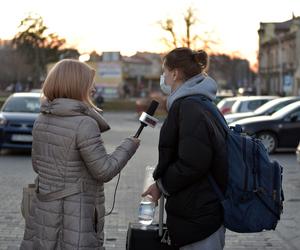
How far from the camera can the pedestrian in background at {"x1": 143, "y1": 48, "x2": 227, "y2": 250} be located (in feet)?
10.8

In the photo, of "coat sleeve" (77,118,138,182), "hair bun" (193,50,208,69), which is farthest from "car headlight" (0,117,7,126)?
"hair bun" (193,50,208,69)

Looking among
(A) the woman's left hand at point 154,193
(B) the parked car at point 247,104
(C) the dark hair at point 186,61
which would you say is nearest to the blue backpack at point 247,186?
(C) the dark hair at point 186,61

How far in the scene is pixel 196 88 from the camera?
11.2ft

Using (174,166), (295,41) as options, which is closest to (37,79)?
(295,41)

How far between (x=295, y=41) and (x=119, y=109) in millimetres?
31363

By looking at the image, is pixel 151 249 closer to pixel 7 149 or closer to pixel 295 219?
pixel 295 219

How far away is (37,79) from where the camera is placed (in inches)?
2719

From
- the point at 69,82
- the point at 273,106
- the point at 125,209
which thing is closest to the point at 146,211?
the point at 69,82

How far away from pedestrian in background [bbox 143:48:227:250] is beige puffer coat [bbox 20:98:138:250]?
398 mm

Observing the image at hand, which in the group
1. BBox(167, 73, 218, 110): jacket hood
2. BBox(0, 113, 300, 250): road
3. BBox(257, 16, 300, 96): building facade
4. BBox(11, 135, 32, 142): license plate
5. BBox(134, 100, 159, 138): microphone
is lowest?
BBox(0, 113, 300, 250): road

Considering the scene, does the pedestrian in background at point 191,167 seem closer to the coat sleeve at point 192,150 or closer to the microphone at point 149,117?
the coat sleeve at point 192,150

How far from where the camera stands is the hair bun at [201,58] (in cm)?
351

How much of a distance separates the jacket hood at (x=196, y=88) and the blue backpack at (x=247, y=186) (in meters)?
0.04

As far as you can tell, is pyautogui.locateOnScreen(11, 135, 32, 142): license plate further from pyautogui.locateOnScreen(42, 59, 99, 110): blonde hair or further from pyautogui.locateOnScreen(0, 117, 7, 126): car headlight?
pyautogui.locateOnScreen(42, 59, 99, 110): blonde hair
